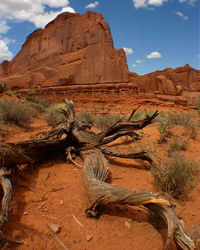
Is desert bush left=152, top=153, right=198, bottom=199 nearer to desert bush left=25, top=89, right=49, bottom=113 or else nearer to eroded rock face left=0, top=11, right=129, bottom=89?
desert bush left=25, top=89, right=49, bottom=113

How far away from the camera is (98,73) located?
1664 cm

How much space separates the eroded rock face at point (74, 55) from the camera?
16.5 meters

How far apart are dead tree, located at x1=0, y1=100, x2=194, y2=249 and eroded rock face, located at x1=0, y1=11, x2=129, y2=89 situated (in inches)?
529

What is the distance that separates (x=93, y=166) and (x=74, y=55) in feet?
59.8

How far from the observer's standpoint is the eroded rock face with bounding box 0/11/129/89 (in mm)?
16500

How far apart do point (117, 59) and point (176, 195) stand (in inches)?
650

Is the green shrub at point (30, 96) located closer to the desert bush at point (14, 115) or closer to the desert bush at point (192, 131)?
the desert bush at point (14, 115)

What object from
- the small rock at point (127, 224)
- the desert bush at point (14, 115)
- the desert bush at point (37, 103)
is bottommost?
the small rock at point (127, 224)

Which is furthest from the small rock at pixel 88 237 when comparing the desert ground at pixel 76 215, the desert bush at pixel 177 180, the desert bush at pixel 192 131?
the desert bush at pixel 192 131

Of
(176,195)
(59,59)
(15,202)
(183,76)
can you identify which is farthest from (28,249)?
(183,76)

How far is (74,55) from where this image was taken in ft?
59.5

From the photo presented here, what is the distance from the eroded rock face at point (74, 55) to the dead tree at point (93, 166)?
1345 cm

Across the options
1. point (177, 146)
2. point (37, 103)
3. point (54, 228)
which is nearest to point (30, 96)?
point (37, 103)

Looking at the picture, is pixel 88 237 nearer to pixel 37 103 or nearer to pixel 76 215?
pixel 76 215
